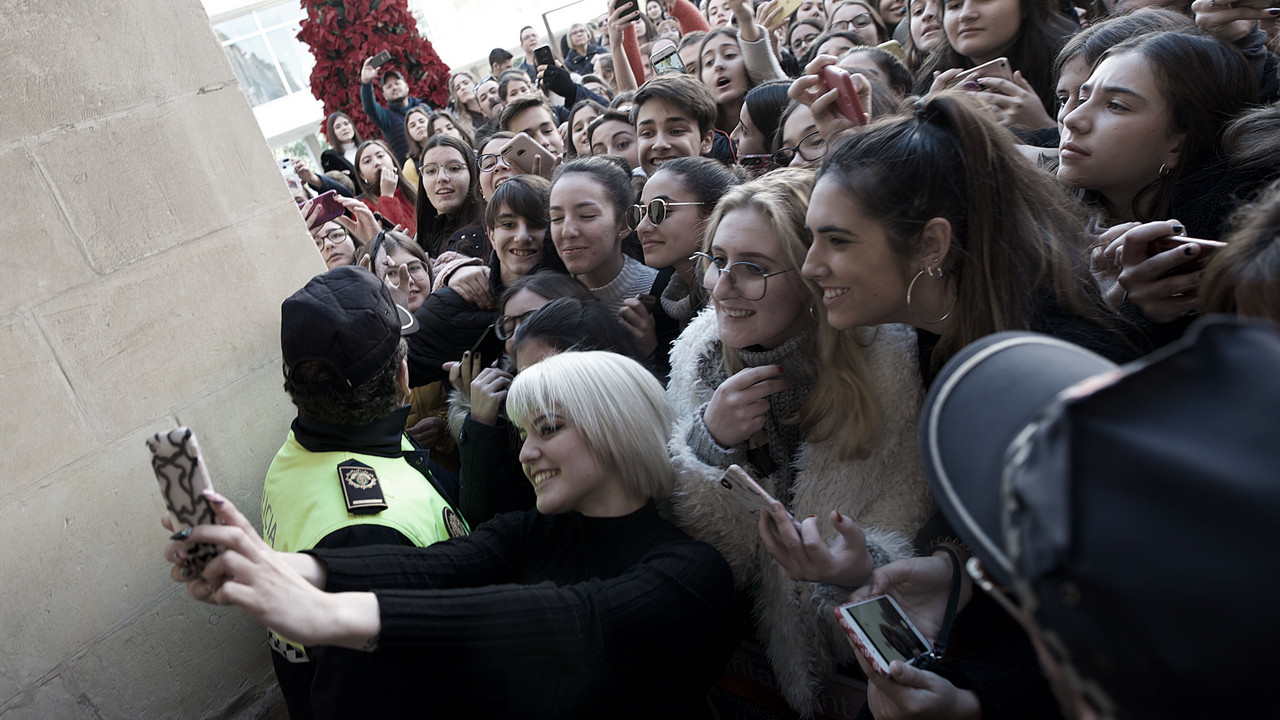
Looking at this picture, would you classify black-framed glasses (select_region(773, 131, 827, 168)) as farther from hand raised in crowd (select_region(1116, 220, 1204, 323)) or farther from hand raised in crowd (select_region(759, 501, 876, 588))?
hand raised in crowd (select_region(759, 501, 876, 588))

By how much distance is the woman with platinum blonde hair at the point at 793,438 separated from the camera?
1.82 m

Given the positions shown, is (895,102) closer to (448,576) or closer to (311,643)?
(448,576)

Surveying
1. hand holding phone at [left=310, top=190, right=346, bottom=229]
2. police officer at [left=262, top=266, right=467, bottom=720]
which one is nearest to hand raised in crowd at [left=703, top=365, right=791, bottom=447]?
police officer at [left=262, top=266, right=467, bottom=720]

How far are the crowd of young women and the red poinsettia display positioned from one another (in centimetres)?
633

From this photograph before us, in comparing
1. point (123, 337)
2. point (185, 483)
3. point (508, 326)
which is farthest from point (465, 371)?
point (185, 483)

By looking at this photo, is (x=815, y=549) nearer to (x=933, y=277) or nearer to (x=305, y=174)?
(x=933, y=277)

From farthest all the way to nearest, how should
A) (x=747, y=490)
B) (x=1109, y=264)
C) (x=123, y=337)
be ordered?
1. (x=123, y=337)
2. (x=1109, y=264)
3. (x=747, y=490)

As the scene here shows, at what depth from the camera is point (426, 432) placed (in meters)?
3.17

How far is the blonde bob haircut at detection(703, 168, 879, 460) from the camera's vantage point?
1837 millimetres

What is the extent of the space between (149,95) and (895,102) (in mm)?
2541

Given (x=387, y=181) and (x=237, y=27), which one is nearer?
(x=387, y=181)

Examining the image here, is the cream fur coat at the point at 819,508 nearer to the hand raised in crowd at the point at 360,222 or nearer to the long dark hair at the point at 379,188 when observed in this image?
the hand raised in crowd at the point at 360,222

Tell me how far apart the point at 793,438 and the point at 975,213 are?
74cm

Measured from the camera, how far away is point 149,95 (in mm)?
2463
